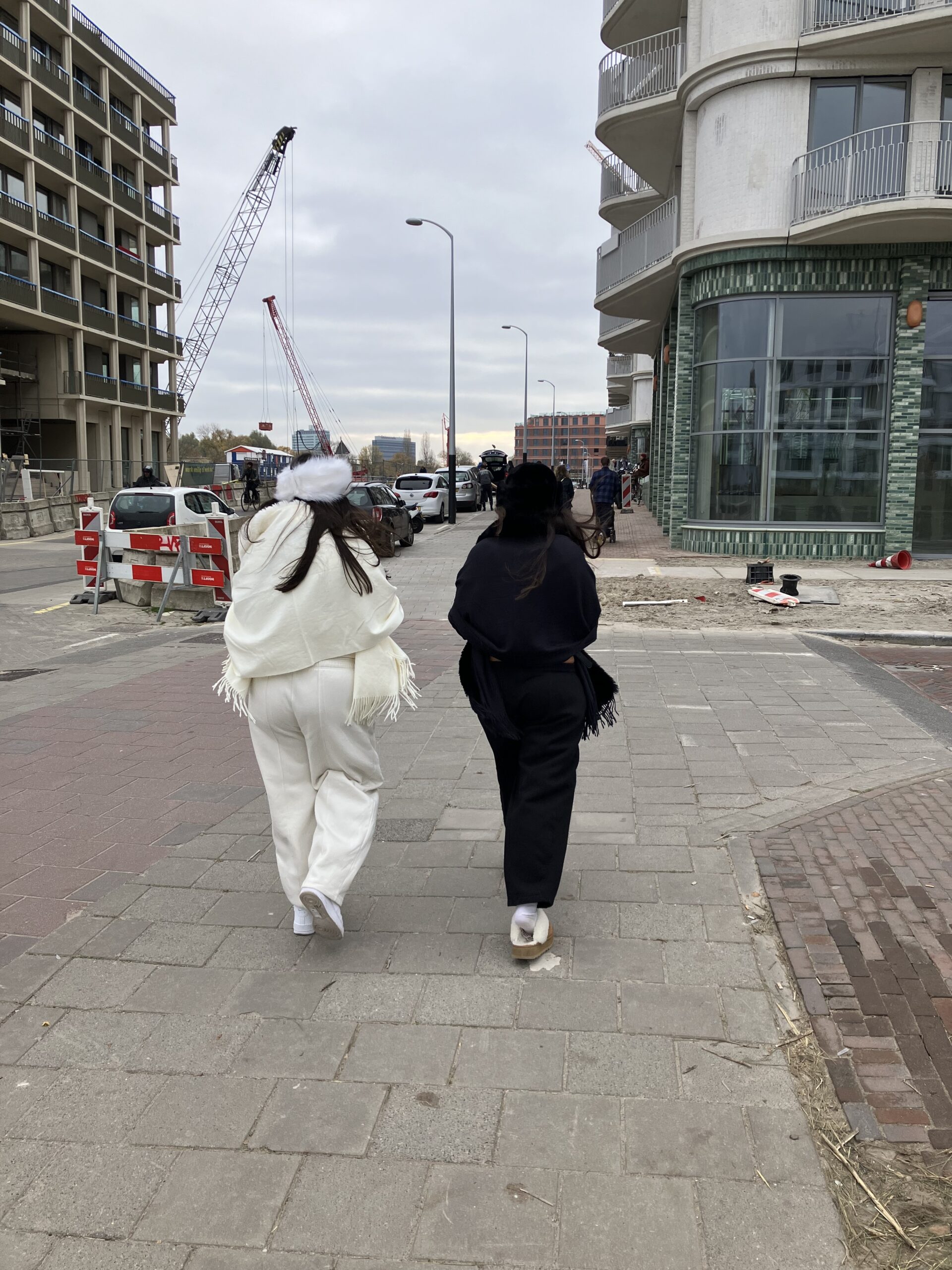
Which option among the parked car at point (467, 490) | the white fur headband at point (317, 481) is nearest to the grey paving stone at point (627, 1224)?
the white fur headband at point (317, 481)

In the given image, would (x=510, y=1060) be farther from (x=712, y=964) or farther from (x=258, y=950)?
(x=258, y=950)

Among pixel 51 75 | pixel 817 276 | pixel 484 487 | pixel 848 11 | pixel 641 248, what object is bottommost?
pixel 484 487

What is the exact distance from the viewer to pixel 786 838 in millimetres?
4680

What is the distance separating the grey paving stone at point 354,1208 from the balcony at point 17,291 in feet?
149

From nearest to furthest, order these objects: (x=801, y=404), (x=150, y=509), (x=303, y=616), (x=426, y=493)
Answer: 1. (x=303, y=616)
2. (x=150, y=509)
3. (x=801, y=404)
4. (x=426, y=493)

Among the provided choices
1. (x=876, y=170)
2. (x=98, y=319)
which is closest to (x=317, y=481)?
(x=876, y=170)

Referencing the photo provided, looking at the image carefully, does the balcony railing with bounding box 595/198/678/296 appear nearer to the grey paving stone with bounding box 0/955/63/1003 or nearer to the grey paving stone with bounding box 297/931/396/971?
the grey paving stone with bounding box 297/931/396/971

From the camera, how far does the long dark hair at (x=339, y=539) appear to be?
3350 millimetres

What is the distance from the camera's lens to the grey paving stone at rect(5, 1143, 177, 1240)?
2295mm

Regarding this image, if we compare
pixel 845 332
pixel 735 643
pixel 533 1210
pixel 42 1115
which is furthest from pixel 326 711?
pixel 845 332

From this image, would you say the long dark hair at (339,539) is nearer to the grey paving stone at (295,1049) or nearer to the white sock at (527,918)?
the white sock at (527,918)

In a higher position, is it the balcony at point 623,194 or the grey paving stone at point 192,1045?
the balcony at point 623,194

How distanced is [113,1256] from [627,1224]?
114 cm

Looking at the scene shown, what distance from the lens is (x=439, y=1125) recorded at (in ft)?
8.65
